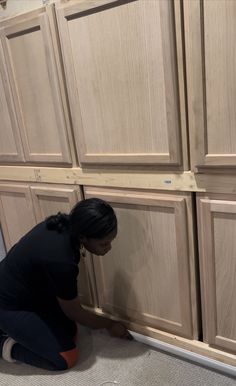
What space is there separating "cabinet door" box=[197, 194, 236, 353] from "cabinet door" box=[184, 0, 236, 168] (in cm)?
16

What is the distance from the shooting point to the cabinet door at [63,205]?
1573 millimetres

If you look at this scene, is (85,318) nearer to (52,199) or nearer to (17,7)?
(52,199)

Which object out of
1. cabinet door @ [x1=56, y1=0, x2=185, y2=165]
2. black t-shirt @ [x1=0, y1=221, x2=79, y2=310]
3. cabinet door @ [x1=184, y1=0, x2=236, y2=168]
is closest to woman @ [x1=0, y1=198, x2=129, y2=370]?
black t-shirt @ [x1=0, y1=221, x2=79, y2=310]

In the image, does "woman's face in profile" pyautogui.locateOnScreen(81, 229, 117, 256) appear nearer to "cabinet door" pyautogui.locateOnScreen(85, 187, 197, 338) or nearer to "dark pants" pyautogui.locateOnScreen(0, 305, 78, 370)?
"cabinet door" pyautogui.locateOnScreen(85, 187, 197, 338)

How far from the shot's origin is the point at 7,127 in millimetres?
1674

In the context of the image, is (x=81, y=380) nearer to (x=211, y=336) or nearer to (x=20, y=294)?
(x=20, y=294)

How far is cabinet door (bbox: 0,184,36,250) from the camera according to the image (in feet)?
5.81

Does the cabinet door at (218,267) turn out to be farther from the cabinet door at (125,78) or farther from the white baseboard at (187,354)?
the cabinet door at (125,78)

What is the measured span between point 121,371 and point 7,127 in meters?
1.24

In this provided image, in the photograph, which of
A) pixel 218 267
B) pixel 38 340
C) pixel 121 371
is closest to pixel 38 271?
pixel 38 340

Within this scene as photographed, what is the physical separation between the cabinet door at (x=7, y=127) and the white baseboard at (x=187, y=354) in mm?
1037

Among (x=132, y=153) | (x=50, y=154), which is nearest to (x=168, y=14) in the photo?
Result: (x=132, y=153)

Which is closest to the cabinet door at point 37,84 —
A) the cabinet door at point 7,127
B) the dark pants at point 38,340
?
the cabinet door at point 7,127

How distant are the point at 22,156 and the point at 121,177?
0.58 metres
